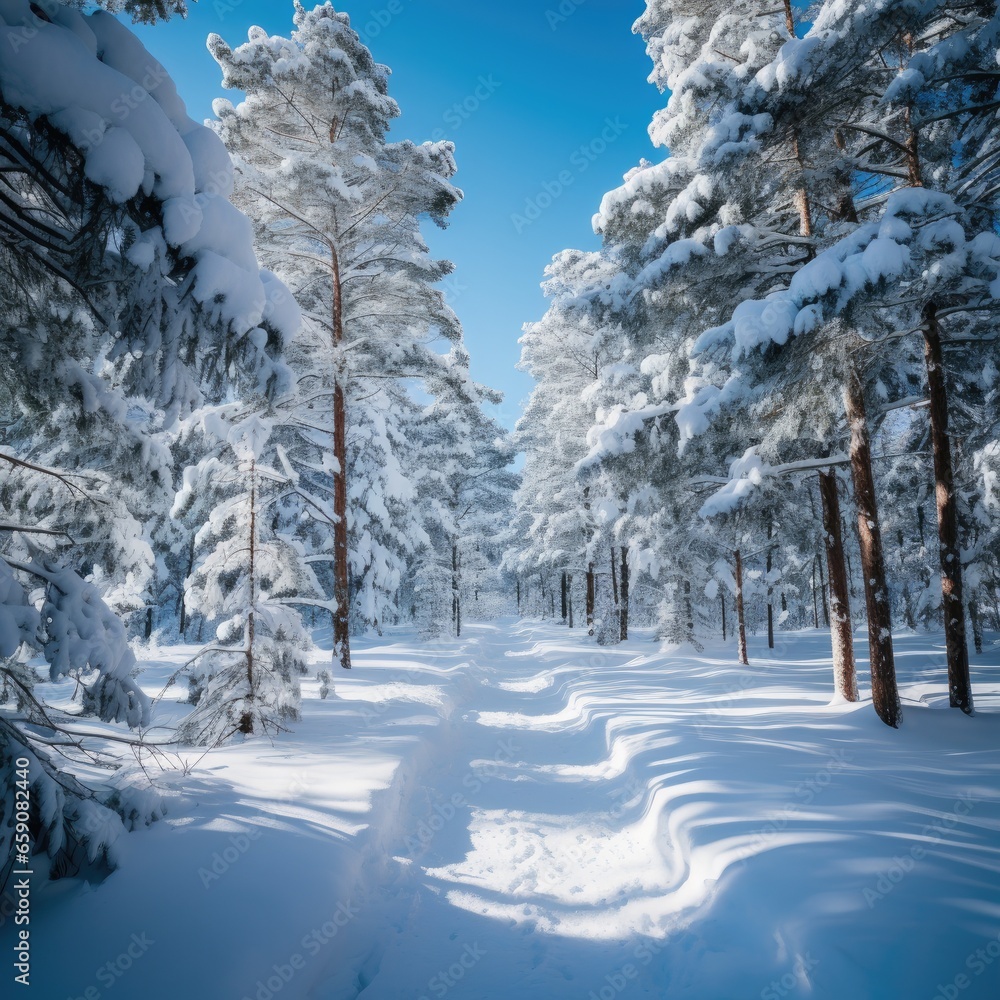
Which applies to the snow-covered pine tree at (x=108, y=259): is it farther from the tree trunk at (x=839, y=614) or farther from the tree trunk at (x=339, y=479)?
the tree trunk at (x=839, y=614)

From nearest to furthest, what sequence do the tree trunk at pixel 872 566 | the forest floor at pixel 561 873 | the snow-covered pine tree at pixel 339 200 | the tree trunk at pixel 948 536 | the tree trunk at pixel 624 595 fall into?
1. the forest floor at pixel 561 873
2. the tree trunk at pixel 872 566
3. the tree trunk at pixel 948 536
4. the snow-covered pine tree at pixel 339 200
5. the tree trunk at pixel 624 595

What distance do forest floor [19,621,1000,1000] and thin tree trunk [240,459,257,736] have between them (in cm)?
47

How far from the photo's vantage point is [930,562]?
17438 mm

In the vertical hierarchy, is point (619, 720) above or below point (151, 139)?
below

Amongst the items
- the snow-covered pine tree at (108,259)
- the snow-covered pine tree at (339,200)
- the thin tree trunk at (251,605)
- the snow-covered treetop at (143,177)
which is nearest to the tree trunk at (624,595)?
the snow-covered pine tree at (339,200)

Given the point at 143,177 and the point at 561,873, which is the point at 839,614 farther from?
the point at 143,177

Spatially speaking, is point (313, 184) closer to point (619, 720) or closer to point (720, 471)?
point (619, 720)

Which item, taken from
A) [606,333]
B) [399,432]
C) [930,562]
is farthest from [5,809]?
[930,562]

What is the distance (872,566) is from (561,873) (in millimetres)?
6317

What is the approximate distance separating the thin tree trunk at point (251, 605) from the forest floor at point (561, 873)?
1.55 ft

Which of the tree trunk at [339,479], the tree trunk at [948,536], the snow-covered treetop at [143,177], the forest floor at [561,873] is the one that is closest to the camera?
the snow-covered treetop at [143,177]

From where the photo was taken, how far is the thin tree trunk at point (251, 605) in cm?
620

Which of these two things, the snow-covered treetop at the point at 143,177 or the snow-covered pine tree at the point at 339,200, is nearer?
the snow-covered treetop at the point at 143,177

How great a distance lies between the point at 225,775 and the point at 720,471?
1329 cm
